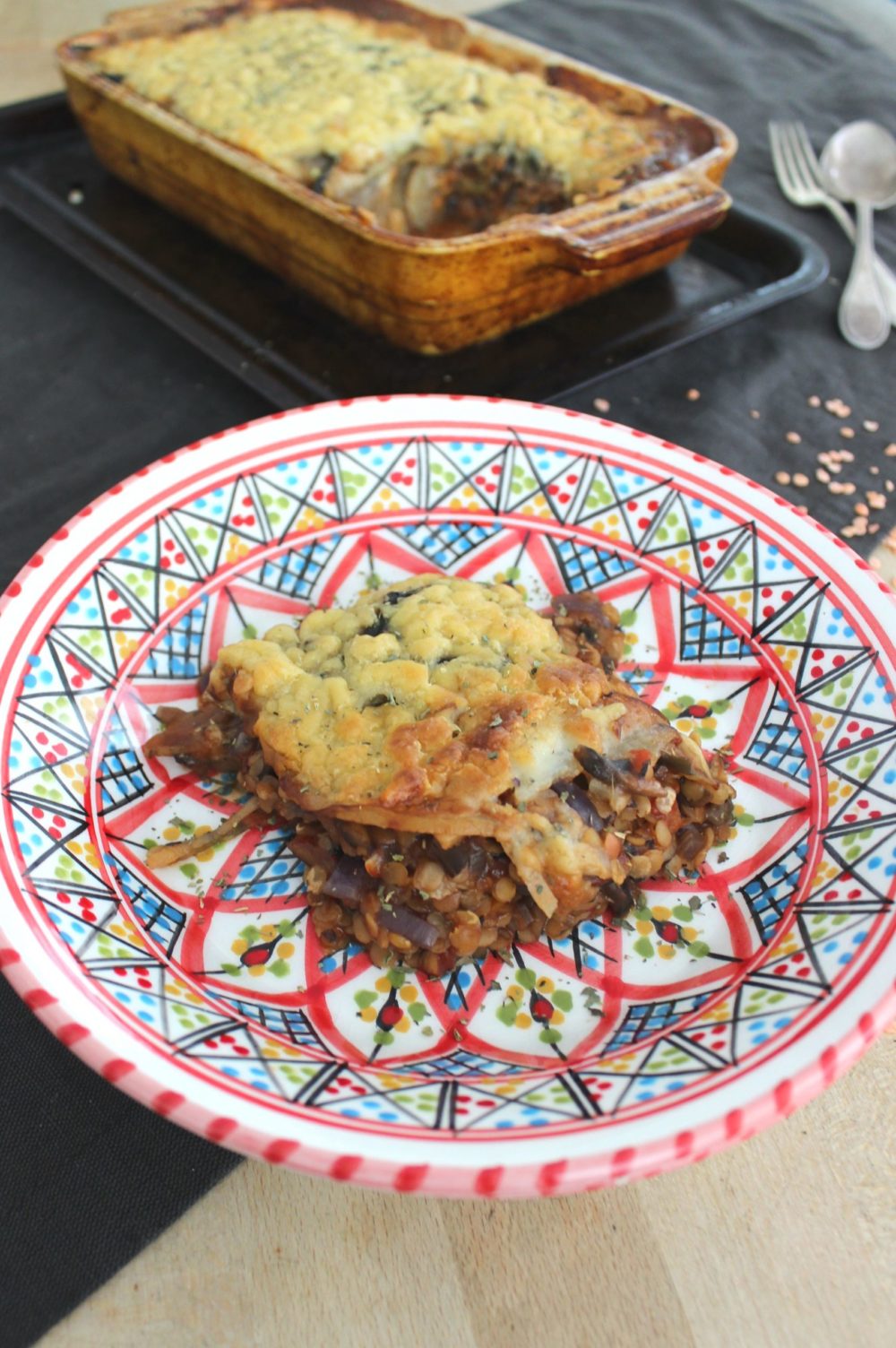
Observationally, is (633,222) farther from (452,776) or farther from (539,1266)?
(539,1266)

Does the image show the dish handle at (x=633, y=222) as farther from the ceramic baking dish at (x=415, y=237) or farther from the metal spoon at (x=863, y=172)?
the metal spoon at (x=863, y=172)

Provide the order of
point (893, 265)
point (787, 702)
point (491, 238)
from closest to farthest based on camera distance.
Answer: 1. point (787, 702)
2. point (491, 238)
3. point (893, 265)

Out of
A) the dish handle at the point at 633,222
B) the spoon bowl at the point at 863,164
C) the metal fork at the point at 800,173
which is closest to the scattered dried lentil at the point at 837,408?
the dish handle at the point at 633,222

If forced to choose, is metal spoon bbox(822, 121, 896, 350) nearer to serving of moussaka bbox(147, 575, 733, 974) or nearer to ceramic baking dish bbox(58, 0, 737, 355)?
ceramic baking dish bbox(58, 0, 737, 355)

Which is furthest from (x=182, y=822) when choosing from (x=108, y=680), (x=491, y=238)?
(x=491, y=238)

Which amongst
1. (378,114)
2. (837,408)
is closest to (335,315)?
(378,114)

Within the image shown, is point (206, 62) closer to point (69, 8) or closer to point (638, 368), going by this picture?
point (638, 368)
